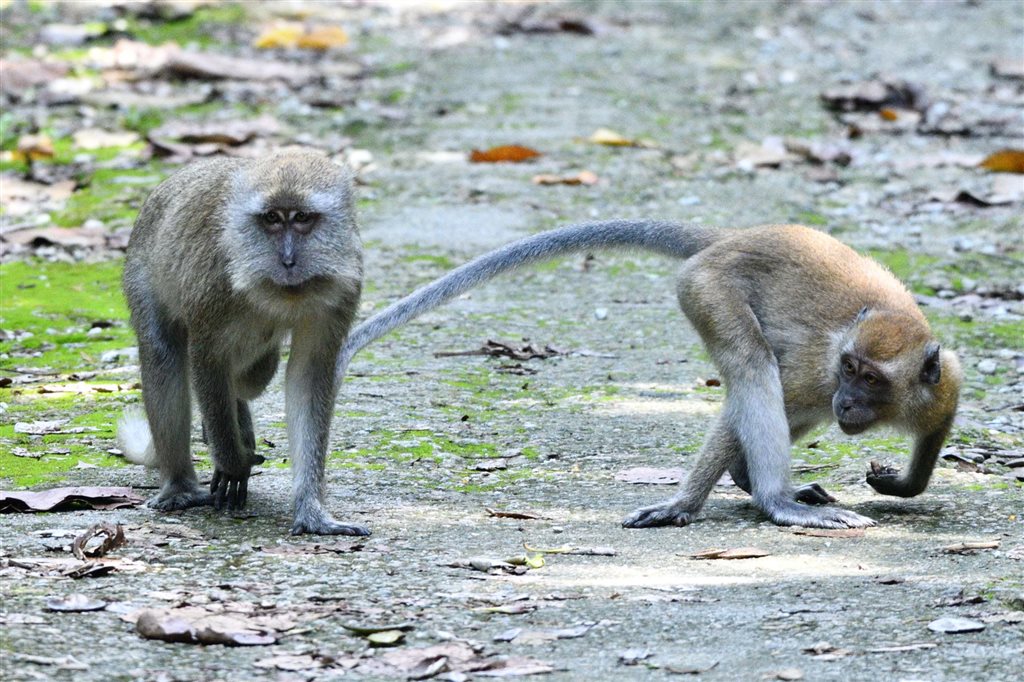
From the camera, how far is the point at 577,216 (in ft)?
34.8

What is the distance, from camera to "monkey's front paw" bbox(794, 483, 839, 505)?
Result: 5988 mm

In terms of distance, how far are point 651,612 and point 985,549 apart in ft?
4.36

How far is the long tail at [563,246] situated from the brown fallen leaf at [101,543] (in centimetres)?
180

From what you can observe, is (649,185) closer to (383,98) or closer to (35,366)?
(383,98)

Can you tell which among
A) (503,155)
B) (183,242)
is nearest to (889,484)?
(183,242)

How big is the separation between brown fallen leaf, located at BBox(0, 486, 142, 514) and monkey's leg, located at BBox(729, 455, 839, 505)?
2.36m

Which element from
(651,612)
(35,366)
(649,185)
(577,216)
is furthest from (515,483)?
(649,185)

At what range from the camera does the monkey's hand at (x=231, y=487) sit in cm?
568

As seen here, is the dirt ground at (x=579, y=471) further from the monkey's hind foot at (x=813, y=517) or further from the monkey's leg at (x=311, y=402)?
the monkey's leg at (x=311, y=402)

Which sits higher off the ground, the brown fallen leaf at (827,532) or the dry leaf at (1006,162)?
the dry leaf at (1006,162)

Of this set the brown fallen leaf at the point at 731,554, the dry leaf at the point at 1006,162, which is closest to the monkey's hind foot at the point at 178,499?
the brown fallen leaf at the point at 731,554

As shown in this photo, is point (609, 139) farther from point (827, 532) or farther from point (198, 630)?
point (198, 630)

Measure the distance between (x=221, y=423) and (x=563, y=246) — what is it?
6.17ft

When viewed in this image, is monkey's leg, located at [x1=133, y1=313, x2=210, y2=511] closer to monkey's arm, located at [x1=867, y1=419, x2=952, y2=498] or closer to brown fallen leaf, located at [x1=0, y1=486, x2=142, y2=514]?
brown fallen leaf, located at [x1=0, y1=486, x2=142, y2=514]
